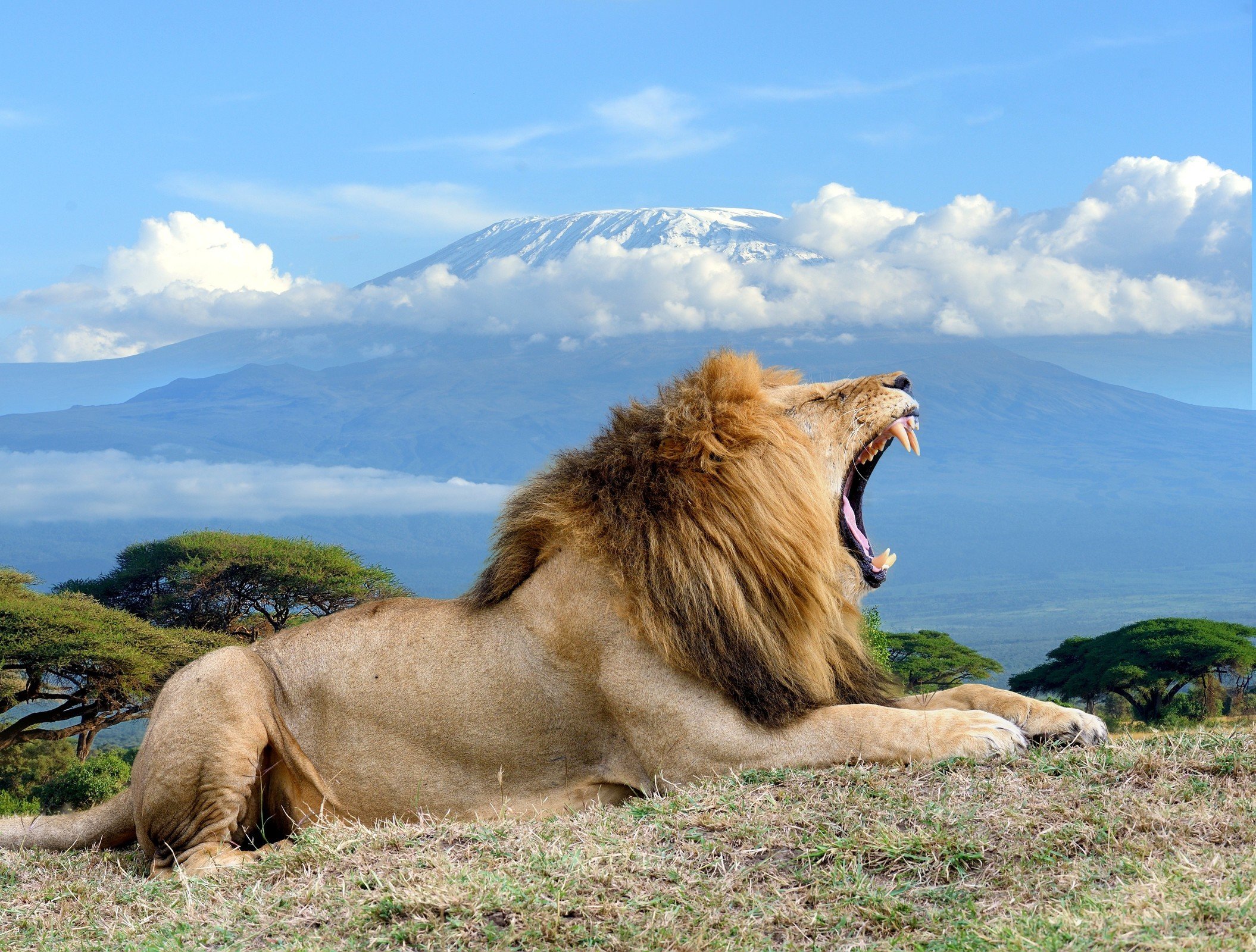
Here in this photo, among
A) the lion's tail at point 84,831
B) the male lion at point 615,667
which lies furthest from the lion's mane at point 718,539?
the lion's tail at point 84,831

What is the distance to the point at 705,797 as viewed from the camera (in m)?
4.38

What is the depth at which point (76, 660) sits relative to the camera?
21.8 metres

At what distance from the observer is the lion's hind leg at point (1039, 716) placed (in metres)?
4.71

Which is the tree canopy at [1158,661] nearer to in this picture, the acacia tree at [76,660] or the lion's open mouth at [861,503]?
the acacia tree at [76,660]

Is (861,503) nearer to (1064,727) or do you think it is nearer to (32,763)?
(1064,727)

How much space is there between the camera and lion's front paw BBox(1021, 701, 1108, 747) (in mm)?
4703

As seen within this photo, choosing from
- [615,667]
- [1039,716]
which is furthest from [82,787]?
[1039,716]

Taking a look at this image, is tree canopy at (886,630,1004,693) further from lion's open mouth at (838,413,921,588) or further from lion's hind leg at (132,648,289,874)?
lion's hind leg at (132,648,289,874)

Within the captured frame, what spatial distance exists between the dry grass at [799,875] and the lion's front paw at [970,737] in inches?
3.8

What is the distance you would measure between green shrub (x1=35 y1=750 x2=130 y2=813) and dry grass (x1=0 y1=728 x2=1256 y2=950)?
15.1 meters

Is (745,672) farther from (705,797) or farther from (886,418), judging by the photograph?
(886,418)

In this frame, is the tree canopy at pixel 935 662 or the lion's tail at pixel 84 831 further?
the tree canopy at pixel 935 662

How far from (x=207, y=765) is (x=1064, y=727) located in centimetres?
357

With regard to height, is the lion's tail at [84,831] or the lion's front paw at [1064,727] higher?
the lion's front paw at [1064,727]
